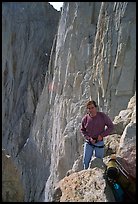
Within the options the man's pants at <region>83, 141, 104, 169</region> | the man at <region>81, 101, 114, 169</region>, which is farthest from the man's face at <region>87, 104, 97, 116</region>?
the man's pants at <region>83, 141, 104, 169</region>

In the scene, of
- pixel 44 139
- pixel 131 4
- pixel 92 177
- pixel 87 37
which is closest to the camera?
pixel 92 177

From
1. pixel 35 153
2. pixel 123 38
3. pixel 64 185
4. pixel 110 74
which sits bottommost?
pixel 35 153

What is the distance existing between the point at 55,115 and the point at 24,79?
11.8m

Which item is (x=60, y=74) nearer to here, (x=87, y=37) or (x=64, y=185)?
(x=87, y=37)

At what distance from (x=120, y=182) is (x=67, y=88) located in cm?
1429

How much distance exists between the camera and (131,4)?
1414cm

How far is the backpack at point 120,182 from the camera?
19.5ft

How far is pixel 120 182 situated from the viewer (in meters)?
6.08

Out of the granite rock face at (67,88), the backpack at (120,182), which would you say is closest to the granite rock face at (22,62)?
the granite rock face at (67,88)

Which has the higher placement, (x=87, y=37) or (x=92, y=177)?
(x=87, y=37)

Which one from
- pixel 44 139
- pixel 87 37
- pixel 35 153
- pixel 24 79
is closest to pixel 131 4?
pixel 87 37

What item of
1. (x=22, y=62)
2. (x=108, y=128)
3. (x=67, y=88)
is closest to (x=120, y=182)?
(x=108, y=128)

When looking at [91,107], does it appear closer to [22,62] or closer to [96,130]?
[96,130]

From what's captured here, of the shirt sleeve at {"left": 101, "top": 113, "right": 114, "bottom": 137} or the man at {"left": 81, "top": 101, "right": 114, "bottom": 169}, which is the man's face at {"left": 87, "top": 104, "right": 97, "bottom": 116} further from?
the shirt sleeve at {"left": 101, "top": 113, "right": 114, "bottom": 137}
